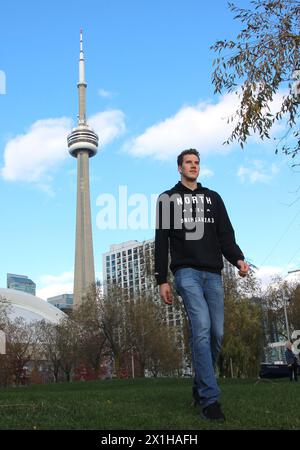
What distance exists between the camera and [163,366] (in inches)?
2272

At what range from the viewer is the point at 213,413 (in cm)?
446

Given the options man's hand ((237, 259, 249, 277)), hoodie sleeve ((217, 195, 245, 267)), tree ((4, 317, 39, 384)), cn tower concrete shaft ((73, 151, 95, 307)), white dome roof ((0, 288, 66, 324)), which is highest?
cn tower concrete shaft ((73, 151, 95, 307))

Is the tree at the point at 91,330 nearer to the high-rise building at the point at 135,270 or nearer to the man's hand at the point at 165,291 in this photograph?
the high-rise building at the point at 135,270

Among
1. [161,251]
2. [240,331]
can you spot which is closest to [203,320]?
[161,251]

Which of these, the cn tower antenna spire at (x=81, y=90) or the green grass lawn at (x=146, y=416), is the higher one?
the cn tower antenna spire at (x=81, y=90)

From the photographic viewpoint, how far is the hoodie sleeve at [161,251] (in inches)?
208

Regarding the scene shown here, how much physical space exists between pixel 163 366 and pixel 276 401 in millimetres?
53397

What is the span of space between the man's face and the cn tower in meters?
115

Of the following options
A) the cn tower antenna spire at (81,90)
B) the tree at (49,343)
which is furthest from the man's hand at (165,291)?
the cn tower antenna spire at (81,90)

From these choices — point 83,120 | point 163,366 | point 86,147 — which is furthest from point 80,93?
point 163,366

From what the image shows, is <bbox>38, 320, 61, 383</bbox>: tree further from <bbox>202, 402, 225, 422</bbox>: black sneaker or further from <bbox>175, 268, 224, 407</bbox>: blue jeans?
<bbox>202, 402, 225, 422</bbox>: black sneaker

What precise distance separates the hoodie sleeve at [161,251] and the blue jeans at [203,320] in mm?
150

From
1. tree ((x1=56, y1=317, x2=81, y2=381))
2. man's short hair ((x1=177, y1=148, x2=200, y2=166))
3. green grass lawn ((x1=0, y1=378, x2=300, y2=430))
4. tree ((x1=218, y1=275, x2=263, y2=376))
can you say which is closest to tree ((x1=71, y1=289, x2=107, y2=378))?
tree ((x1=56, y1=317, x2=81, y2=381))

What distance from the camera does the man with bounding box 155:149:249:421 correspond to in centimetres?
497
